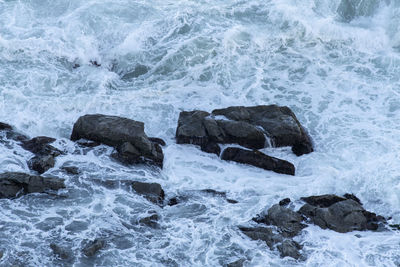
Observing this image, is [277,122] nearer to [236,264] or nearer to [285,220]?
[285,220]

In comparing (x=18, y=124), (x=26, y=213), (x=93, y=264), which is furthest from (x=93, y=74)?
(x=93, y=264)

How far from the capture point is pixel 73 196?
11148mm

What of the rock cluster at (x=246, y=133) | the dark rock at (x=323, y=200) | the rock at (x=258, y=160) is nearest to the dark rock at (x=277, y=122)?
the rock cluster at (x=246, y=133)

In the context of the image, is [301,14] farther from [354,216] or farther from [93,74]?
[354,216]

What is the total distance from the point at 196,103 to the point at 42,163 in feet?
16.6

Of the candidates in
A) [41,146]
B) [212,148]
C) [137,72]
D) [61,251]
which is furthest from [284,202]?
[137,72]

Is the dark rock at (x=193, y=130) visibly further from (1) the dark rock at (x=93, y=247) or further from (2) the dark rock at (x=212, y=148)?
(1) the dark rock at (x=93, y=247)

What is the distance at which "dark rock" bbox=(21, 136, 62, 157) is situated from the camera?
12.4 meters

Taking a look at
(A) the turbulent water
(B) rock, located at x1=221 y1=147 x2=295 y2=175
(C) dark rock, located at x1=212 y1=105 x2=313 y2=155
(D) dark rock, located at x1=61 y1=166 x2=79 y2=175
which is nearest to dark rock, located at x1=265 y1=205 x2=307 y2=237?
(A) the turbulent water

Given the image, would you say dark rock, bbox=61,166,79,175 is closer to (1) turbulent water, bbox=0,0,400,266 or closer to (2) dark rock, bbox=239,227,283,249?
(1) turbulent water, bbox=0,0,400,266

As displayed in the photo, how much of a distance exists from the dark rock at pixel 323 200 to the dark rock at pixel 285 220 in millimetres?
726

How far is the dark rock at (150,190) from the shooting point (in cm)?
1139

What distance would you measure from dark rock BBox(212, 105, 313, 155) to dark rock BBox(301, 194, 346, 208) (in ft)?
6.40

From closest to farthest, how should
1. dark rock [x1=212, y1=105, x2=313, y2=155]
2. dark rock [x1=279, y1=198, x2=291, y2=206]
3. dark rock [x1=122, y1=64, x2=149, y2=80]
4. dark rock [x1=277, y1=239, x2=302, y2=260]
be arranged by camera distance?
dark rock [x1=277, y1=239, x2=302, y2=260] < dark rock [x1=279, y1=198, x2=291, y2=206] < dark rock [x1=212, y1=105, x2=313, y2=155] < dark rock [x1=122, y1=64, x2=149, y2=80]
